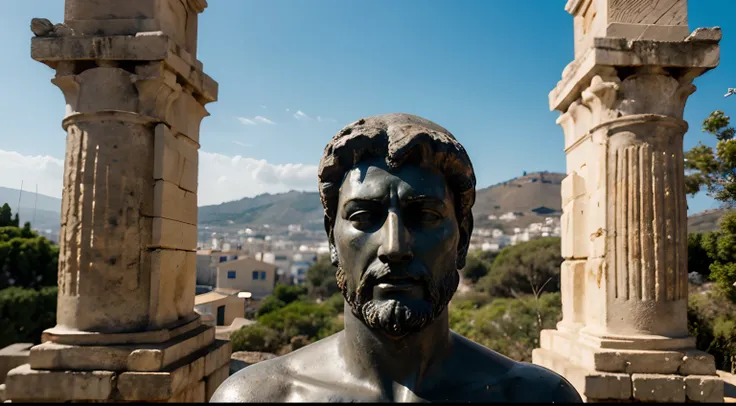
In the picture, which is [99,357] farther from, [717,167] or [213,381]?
[717,167]

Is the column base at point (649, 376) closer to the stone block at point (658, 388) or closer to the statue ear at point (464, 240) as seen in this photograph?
the stone block at point (658, 388)

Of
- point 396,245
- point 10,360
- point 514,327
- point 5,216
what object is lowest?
point 514,327

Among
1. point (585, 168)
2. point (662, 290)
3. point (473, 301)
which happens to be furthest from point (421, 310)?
point (473, 301)

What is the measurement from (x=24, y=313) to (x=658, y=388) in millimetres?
16248

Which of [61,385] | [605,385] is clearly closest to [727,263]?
[605,385]

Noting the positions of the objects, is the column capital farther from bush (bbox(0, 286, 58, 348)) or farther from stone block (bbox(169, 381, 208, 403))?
bush (bbox(0, 286, 58, 348))

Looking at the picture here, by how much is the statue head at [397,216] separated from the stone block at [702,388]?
4.02 m

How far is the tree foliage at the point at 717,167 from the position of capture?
34.2 feet

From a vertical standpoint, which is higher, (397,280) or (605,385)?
(397,280)

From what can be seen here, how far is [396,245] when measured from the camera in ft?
5.34

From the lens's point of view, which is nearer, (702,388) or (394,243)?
(394,243)

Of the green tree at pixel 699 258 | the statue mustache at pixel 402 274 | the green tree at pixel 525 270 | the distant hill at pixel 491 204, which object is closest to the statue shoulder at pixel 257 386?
the statue mustache at pixel 402 274

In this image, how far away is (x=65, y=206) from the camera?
4742mm

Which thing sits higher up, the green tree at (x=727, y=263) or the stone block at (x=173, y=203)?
the stone block at (x=173, y=203)
